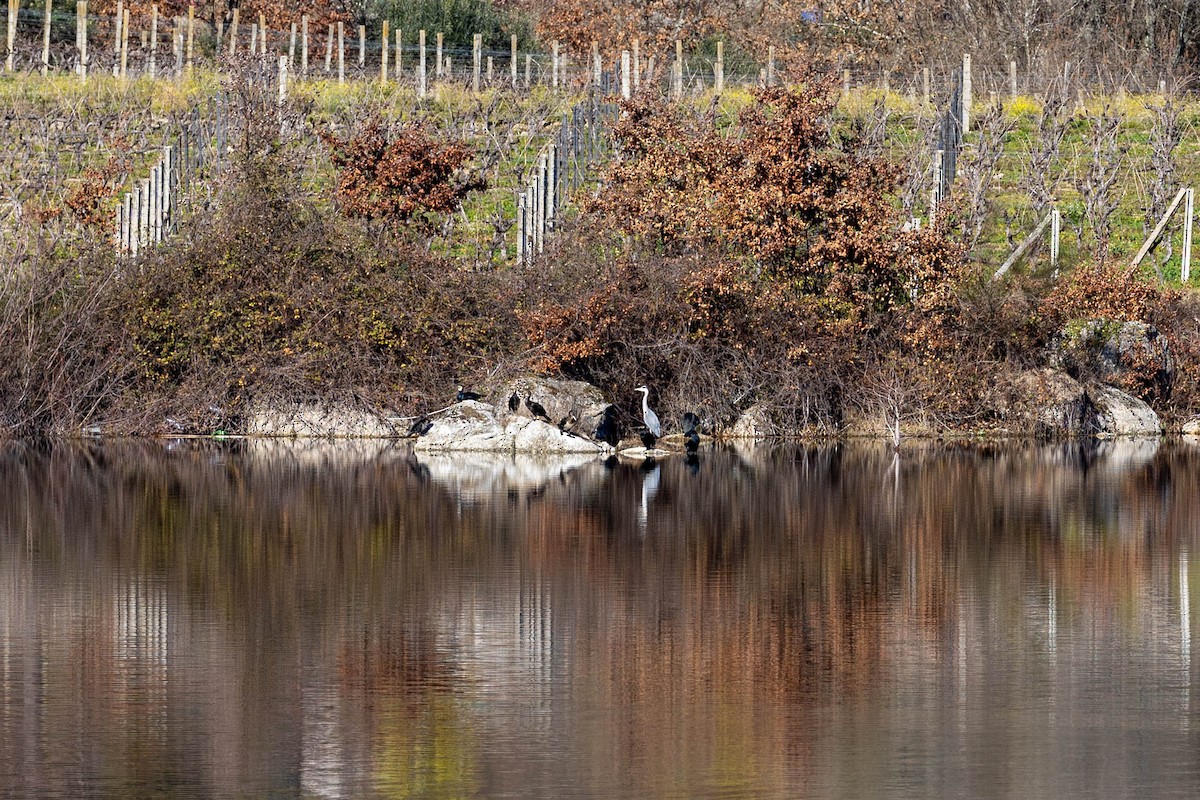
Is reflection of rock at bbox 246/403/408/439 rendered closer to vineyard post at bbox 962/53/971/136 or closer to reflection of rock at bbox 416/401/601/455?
reflection of rock at bbox 416/401/601/455

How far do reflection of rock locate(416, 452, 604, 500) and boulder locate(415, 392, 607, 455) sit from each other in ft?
0.96

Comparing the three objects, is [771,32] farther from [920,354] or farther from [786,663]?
[786,663]

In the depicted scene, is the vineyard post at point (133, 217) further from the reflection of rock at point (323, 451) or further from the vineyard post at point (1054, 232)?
the vineyard post at point (1054, 232)

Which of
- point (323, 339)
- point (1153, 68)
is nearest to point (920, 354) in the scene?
point (323, 339)

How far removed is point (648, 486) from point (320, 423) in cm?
862

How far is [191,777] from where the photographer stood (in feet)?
28.9

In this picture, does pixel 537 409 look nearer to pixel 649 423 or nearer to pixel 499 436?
pixel 499 436

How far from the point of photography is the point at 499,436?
28.0 meters

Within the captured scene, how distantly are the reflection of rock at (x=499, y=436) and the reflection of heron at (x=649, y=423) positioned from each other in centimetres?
82

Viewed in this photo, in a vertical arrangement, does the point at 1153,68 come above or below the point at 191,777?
above

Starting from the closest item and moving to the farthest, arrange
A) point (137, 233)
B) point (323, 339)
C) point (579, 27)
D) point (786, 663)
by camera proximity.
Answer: point (786, 663) → point (323, 339) → point (137, 233) → point (579, 27)

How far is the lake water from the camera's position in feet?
29.5

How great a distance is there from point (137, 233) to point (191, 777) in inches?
1056

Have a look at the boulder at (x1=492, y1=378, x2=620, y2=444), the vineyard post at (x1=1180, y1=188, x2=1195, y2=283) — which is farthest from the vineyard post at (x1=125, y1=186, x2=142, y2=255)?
the vineyard post at (x1=1180, y1=188, x2=1195, y2=283)
